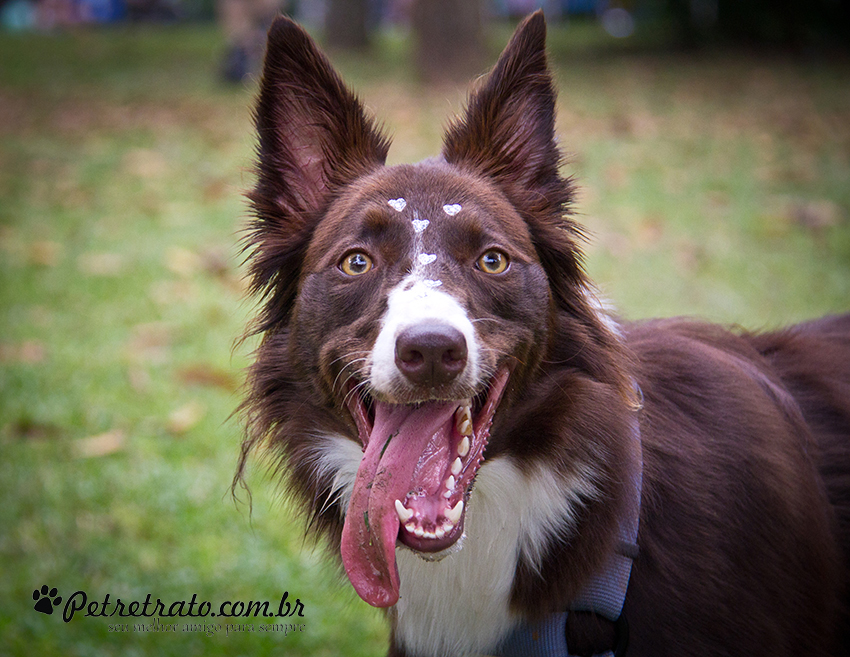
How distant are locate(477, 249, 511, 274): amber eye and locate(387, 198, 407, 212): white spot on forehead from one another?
0.31 metres

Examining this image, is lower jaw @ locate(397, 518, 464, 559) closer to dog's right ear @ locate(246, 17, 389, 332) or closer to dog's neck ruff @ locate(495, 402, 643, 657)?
dog's neck ruff @ locate(495, 402, 643, 657)

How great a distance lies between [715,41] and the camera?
17.4 m

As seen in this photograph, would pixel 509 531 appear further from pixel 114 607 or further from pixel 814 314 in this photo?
pixel 814 314

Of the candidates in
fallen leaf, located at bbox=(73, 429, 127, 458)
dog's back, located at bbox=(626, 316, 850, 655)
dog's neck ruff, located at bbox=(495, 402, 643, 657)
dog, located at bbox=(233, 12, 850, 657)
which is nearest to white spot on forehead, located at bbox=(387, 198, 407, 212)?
dog, located at bbox=(233, 12, 850, 657)

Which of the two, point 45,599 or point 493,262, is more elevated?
point 493,262

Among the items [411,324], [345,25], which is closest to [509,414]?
[411,324]

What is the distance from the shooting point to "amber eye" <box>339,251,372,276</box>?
8.09 ft

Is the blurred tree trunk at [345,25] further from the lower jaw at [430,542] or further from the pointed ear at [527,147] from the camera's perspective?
the lower jaw at [430,542]

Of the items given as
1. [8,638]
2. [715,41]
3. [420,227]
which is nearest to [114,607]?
[8,638]

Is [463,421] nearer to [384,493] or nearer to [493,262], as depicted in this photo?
[384,493]

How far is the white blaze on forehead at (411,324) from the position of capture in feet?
6.87

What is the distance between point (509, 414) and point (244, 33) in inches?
510

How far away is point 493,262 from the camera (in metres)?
2.46

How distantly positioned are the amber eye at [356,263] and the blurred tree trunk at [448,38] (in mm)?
10611
